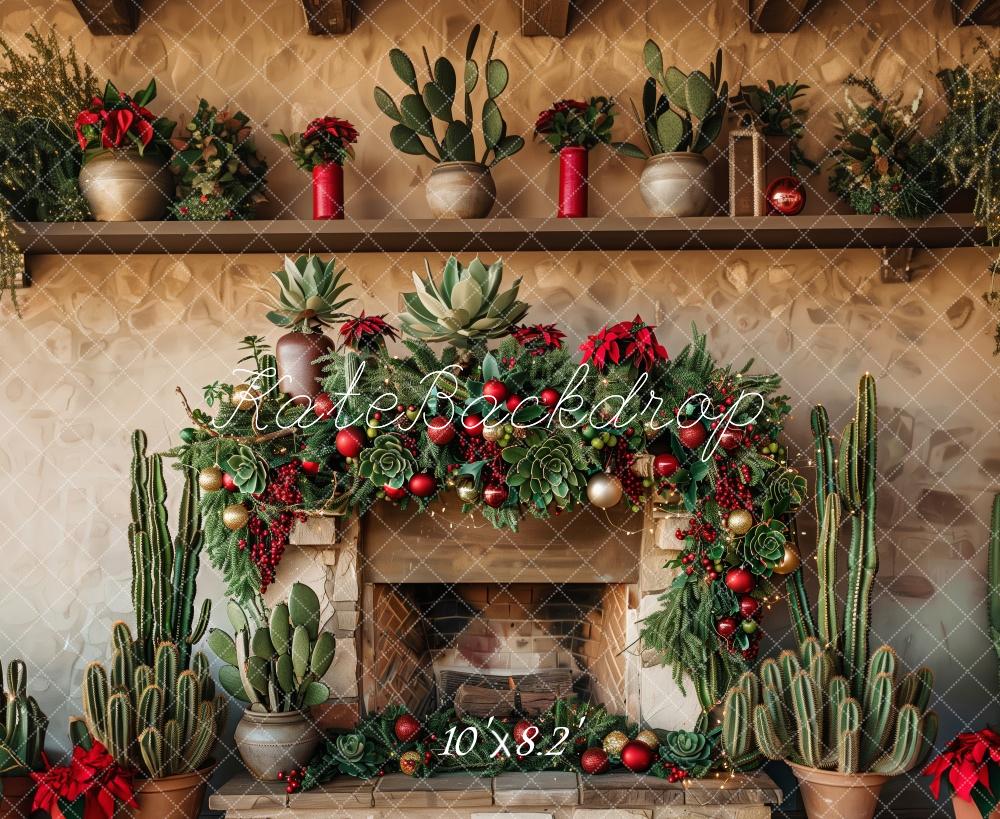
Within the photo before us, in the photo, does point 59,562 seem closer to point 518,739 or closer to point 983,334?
point 518,739

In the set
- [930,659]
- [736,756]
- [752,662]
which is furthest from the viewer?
[930,659]

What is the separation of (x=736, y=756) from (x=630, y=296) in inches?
50.7

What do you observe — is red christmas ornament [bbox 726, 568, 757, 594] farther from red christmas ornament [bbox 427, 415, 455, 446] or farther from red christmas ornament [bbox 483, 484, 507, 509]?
red christmas ornament [bbox 427, 415, 455, 446]

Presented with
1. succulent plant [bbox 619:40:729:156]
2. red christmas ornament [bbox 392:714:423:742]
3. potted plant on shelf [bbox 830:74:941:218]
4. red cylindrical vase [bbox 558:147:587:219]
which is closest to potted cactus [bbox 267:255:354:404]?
red cylindrical vase [bbox 558:147:587:219]

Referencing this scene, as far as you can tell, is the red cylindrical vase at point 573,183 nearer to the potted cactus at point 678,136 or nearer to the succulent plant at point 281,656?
the potted cactus at point 678,136

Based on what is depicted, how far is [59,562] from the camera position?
270 centimetres

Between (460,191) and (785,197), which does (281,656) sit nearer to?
(460,191)

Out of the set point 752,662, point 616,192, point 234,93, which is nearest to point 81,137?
point 234,93

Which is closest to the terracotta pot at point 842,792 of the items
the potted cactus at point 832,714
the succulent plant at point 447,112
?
the potted cactus at point 832,714

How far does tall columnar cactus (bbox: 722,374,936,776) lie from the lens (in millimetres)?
2182

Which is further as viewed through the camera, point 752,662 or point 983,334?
point 983,334

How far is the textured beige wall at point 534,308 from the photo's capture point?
8.88ft

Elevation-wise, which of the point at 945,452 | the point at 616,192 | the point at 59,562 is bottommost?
the point at 59,562

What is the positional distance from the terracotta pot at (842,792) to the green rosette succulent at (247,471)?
1473mm
